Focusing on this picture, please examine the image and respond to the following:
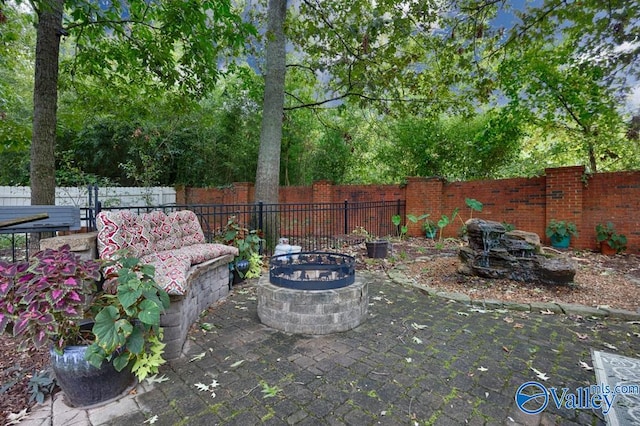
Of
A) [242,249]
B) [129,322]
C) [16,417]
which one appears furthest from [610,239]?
[16,417]

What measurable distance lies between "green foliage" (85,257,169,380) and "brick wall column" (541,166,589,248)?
283 inches

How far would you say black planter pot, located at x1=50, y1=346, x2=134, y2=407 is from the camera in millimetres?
1626

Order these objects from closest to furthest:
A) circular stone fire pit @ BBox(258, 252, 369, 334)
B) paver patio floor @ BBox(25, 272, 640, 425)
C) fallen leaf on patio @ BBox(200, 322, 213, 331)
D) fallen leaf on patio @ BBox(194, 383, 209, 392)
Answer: paver patio floor @ BBox(25, 272, 640, 425) < fallen leaf on patio @ BBox(194, 383, 209, 392) < circular stone fire pit @ BBox(258, 252, 369, 334) < fallen leaf on patio @ BBox(200, 322, 213, 331)

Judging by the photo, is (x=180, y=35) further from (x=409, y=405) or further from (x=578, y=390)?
(x=578, y=390)

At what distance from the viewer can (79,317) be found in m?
1.57

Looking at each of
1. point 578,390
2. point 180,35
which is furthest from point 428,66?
point 578,390

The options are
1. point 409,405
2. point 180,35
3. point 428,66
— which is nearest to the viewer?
point 409,405

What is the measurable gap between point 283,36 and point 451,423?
21.4 feet

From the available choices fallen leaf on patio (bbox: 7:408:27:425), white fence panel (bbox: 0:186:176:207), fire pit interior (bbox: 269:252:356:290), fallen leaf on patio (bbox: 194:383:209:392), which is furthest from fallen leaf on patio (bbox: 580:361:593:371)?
white fence panel (bbox: 0:186:176:207)

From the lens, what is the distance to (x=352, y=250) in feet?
20.9

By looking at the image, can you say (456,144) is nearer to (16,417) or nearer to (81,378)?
(81,378)

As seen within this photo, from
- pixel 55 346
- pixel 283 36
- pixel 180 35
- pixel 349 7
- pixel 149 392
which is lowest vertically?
pixel 149 392

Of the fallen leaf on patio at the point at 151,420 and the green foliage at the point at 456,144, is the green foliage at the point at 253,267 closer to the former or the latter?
the fallen leaf on patio at the point at 151,420

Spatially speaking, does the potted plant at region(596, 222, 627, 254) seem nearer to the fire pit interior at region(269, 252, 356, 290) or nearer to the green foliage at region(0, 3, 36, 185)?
the fire pit interior at region(269, 252, 356, 290)
